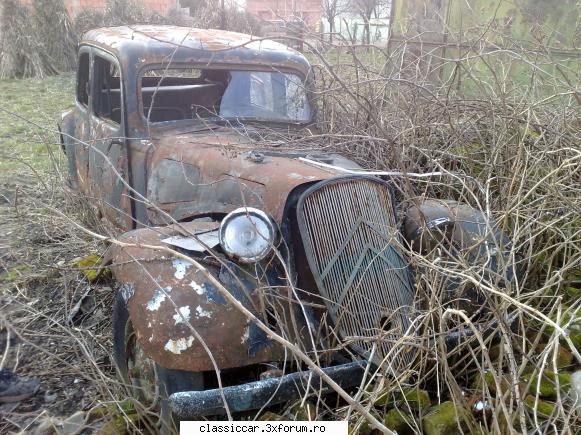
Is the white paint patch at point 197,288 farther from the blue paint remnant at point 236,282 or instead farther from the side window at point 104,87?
the side window at point 104,87

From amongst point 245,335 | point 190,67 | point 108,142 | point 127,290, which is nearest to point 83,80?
point 108,142

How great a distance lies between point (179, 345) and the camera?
2195 mm

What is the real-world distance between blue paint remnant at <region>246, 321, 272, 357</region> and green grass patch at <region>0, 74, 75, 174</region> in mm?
3480

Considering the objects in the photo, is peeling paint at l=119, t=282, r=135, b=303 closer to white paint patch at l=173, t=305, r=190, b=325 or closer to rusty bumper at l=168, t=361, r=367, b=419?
white paint patch at l=173, t=305, r=190, b=325

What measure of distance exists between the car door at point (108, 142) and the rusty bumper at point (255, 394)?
1881 mm

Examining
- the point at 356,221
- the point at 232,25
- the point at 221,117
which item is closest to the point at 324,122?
the point at 221,117

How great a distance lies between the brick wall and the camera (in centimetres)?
1566

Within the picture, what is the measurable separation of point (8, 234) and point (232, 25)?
1031 cm

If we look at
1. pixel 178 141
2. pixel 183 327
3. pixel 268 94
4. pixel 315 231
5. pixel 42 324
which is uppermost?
pixel 268 94

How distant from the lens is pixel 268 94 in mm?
3744

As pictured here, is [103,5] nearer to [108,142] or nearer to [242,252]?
[108,142]

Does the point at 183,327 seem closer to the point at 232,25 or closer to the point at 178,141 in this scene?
the point at 178,141

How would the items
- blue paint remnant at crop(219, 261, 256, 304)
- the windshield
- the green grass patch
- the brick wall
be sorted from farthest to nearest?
the brick wall < the green grass patch < the windshield < blue paint remnant at crop(219, 261, 256, 304)

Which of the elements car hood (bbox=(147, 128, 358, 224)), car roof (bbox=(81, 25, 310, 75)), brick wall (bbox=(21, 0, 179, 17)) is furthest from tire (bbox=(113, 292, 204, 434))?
brick wall (bbox=(21, 0, 179, 17))
